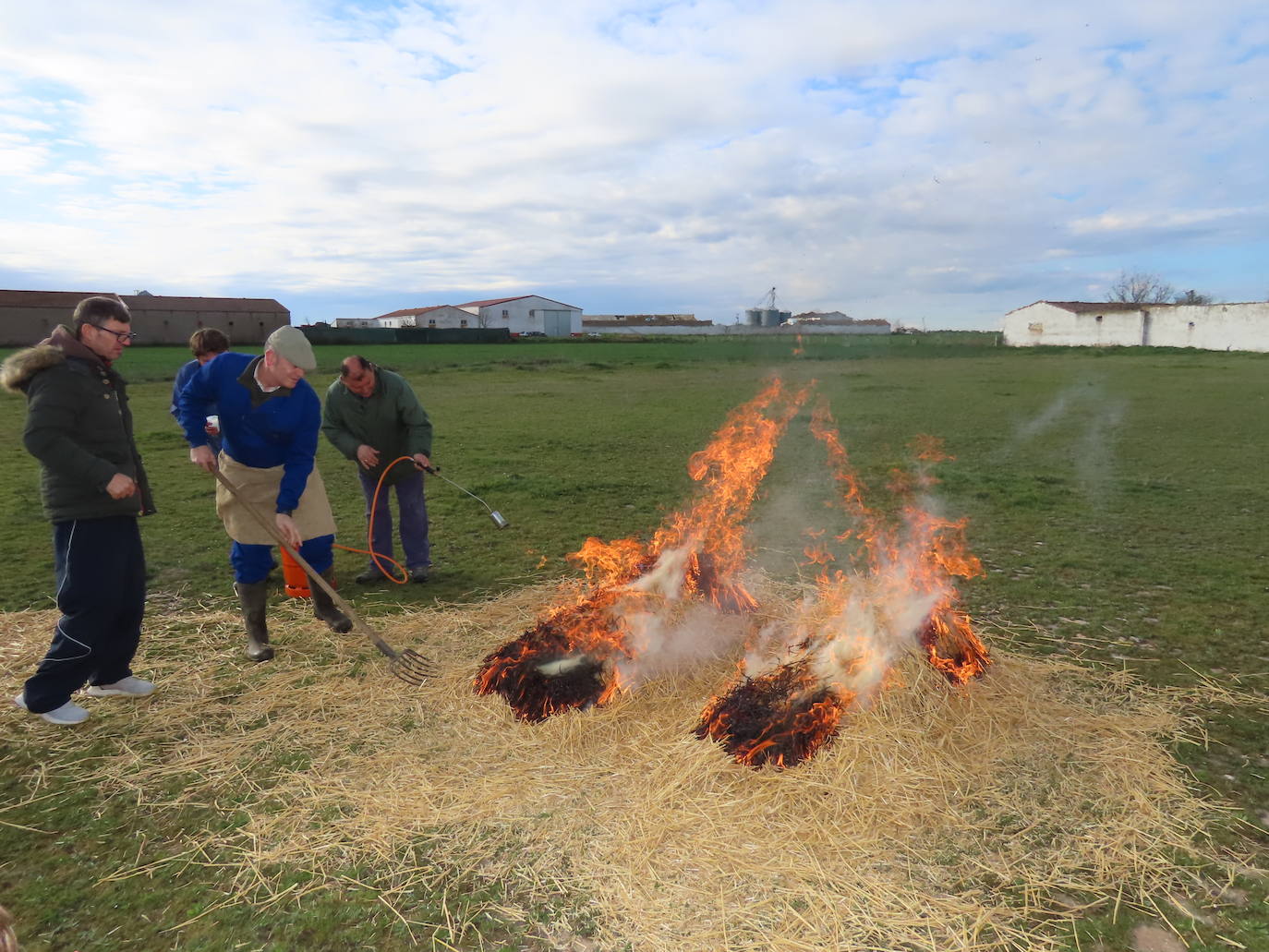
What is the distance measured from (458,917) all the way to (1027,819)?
261cm

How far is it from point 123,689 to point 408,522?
272 centimetres

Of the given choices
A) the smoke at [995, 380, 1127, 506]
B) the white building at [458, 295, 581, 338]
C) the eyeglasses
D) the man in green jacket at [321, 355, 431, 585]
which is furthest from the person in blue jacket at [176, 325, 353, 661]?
Answer: the white building at [458, 295, 581, 338]

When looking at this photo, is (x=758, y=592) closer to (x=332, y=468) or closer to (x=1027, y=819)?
(x=1027, y=819)

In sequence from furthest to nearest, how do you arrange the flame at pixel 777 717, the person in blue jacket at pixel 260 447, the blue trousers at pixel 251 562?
the blue trousers at pixel 251 562, the person in blue jacket at pixel 260 447, the flame at pixel 777 717

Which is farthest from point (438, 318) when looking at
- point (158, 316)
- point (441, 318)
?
point (158, 316)

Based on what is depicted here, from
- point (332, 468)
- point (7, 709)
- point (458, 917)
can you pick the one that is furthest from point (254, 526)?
point (332, 468)

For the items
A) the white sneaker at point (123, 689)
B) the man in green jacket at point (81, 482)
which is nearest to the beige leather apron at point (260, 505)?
the man in green jacket at point (81, 482)

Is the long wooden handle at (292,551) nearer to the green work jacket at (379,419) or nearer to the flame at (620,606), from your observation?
the flame at (620,606)

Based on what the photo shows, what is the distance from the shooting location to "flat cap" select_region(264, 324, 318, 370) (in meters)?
4.95

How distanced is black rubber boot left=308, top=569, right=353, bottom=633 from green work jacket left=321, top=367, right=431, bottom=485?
1550mm

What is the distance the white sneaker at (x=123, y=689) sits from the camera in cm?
468

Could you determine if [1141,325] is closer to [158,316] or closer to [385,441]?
[385,441]

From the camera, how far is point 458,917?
9.71ft

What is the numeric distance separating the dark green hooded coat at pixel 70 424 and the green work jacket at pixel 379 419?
2.58m
